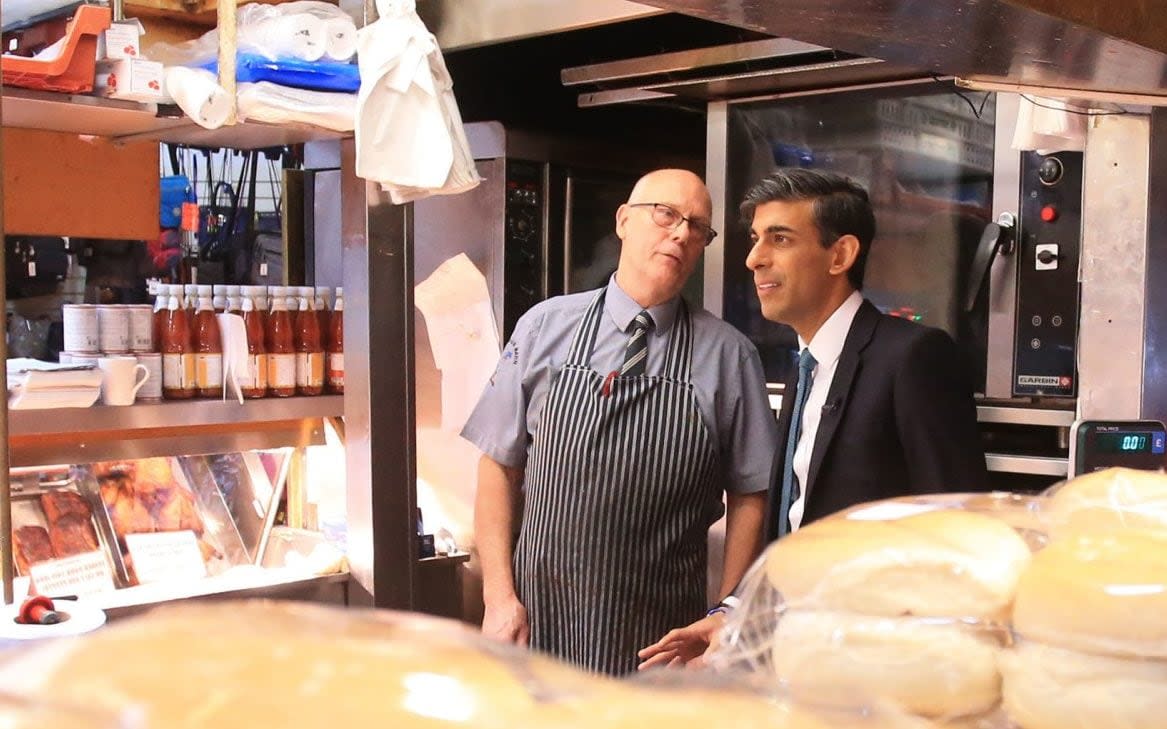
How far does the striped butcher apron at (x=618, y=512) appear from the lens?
2.55 m

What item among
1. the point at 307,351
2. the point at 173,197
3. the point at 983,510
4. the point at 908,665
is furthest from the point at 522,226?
the point at 908,665

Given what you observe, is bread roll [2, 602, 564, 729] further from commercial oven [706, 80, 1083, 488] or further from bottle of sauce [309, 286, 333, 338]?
bottle of sauce [309, 286, 333, 338]

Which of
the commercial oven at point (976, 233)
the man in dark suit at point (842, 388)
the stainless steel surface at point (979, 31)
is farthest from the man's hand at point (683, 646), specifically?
the commercial oven at point (976, 233)

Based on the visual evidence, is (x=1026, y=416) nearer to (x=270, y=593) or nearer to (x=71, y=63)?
(x=270, y=593)

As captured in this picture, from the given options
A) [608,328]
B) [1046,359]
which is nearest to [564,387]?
[608,328]

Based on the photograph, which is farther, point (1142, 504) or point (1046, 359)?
point (1046, 359)

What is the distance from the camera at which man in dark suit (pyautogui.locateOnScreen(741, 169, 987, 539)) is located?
221 cm

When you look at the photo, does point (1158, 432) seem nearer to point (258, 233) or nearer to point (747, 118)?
point (747, 118)

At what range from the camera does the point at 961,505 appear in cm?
84

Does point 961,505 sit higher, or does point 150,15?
point 150,15

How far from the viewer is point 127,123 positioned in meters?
2.88

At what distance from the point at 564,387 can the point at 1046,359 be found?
1160 mm

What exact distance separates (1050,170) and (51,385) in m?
2.35

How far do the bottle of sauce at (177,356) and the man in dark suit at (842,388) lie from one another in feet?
4.63
